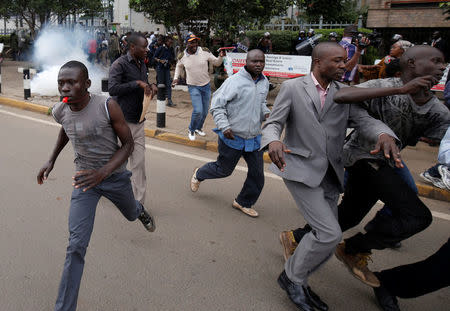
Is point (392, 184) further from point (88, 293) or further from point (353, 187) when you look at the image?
point (88, 293)

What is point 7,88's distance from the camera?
1247 cm

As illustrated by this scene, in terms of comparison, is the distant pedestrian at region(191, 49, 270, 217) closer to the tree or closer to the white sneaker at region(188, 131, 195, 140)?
the white sneaker at region(188, 131, 195, 140)

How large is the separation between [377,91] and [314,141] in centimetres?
49

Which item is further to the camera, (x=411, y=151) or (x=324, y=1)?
(x=324, y=1)

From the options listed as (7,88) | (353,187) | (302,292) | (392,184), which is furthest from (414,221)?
(7,88)

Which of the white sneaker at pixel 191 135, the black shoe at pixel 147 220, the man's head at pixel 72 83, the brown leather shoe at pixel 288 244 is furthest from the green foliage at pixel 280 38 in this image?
the man's head at pixel 72 83

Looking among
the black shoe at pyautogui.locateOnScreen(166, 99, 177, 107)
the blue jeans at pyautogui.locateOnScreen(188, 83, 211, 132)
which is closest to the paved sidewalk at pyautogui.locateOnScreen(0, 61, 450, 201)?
the black shoe at pyautogui.locateOnScreen(166, 99, 177, 107)

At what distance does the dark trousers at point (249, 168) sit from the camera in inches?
169

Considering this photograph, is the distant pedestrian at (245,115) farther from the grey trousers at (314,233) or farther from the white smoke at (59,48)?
the white smoke at (59,48)

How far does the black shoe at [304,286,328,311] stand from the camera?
292 centimetres

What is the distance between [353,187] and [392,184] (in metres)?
0.43

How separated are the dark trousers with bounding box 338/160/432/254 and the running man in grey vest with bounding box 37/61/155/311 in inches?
63.7

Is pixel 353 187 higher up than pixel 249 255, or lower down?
higher up

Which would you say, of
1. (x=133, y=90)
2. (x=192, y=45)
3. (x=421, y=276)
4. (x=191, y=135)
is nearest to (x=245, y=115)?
(x=133, y=90)
